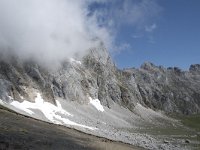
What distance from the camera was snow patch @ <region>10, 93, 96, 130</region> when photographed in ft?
402

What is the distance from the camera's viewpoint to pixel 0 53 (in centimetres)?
15150

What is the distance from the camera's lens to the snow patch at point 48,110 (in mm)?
122456

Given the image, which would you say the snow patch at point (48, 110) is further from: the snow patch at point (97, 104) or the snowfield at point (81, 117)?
the snow patch at point (97, 104)

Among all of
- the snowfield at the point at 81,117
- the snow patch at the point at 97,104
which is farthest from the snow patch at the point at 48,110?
the snow patch at the point at 97,104

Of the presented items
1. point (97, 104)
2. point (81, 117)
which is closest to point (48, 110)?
point (81, 117)

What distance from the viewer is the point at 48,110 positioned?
446ft

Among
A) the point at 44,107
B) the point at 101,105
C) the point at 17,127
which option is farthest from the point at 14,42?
the point at 17,127

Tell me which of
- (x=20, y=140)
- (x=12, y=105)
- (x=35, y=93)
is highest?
(x=35, y=93)

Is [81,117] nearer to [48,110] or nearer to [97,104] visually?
[48,110]

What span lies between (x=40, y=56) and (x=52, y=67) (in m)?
7.93

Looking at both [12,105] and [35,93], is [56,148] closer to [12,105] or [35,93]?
[12,105]

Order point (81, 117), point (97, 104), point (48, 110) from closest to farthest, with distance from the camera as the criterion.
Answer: point (48, 110) → point (81, 117) → point (97, 104)

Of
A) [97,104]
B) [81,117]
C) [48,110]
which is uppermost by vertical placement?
[97,104]

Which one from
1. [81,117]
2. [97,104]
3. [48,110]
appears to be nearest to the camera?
[48,110]
